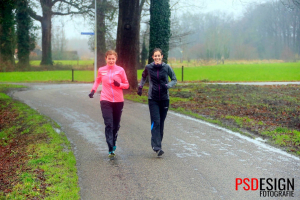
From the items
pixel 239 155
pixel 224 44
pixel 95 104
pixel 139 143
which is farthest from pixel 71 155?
pixel 224 44

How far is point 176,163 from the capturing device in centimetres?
621

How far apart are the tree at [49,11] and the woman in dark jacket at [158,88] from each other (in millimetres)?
33275

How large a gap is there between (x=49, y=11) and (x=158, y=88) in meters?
39.3

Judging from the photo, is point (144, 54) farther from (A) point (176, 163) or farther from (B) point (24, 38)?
(A) point (176, 163)

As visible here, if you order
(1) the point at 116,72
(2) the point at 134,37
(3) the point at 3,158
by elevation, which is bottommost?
(3) the point at 3,158

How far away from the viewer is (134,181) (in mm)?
5281

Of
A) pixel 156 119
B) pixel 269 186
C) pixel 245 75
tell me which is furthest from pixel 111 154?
pixel 245 75

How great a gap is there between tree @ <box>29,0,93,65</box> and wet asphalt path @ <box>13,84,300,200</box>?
31076mm

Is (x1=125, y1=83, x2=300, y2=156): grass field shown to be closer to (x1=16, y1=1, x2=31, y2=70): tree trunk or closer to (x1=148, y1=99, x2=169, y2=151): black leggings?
(x1=148, y1=99, x2=169, y2=151): black leggings

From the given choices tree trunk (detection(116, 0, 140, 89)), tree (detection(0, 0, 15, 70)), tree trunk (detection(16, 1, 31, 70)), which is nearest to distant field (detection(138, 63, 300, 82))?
tree trunk (detection(116, 0, 140, 89))

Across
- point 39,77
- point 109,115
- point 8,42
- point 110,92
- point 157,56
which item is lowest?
point 39,77

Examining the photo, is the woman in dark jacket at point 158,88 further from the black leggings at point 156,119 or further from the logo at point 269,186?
the logo at point 269,186

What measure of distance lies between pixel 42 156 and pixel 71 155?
57 centimetres

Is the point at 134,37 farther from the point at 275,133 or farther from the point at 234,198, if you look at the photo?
the point at 234,198
